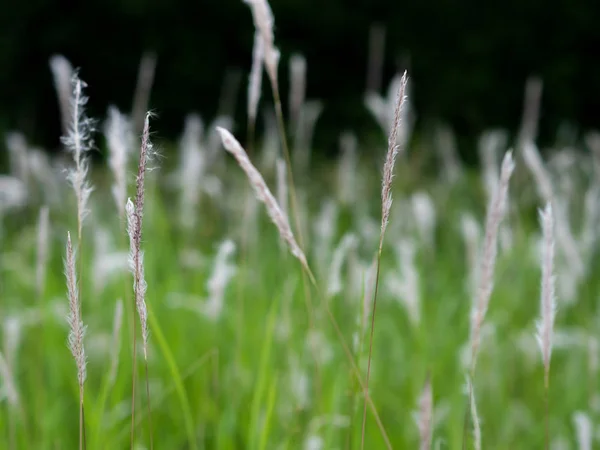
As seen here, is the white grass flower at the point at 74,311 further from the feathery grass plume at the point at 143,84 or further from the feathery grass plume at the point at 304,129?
the feathery grass plume at the point at 304,129

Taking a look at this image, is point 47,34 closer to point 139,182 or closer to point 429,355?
point 429,355

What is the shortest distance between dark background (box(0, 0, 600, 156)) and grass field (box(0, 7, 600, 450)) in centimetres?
287

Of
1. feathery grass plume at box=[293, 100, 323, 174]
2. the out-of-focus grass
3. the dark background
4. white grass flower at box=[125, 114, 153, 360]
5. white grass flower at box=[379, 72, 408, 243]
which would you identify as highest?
the dark background

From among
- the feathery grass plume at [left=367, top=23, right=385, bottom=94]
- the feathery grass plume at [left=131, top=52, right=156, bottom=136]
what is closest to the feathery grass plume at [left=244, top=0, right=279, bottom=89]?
the feathery grass plume at [left=131, top=52, right=156, bottom=136]

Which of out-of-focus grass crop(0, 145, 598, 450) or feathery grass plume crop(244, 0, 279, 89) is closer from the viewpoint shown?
feathery grass plume crop(244, 0, 279, 89)

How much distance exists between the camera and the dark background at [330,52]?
5930 mm

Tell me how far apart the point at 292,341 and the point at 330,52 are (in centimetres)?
504

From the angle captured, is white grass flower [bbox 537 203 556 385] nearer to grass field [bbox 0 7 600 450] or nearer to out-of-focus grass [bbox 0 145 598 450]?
grass field [bbox 0 7 600 450]

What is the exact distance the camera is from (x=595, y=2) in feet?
19.6

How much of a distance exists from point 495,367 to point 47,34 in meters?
5.31

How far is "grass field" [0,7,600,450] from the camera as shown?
1.11 m

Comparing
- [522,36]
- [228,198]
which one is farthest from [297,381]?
[522,36]

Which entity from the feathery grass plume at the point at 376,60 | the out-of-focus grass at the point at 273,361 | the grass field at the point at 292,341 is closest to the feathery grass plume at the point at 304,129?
the grass field at the point at 292,341

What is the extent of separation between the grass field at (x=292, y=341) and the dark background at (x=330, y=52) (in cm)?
287
